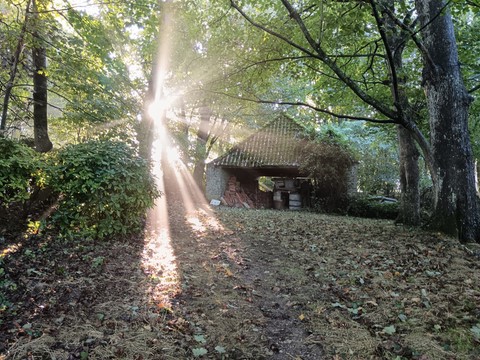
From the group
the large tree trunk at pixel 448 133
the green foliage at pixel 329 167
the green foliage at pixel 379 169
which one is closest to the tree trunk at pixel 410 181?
the large tree trunk at pixel 448 133

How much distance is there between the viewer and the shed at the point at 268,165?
1521cm

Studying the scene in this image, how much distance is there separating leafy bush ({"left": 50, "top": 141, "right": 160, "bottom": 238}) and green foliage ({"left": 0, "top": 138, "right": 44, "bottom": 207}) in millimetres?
359

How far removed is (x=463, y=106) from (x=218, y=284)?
5.63 m

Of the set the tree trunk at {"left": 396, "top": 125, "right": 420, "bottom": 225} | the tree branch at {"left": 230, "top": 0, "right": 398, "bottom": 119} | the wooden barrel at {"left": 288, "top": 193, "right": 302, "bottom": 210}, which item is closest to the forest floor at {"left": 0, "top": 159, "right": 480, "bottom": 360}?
the tree branch at {"left": 230, "top": 0, "right": 398, "bottom": 119}

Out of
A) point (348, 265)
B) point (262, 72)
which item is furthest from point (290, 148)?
point (348, 265)

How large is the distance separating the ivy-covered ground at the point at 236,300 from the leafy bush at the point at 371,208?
24.2 feet

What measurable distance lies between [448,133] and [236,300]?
16.6 ft

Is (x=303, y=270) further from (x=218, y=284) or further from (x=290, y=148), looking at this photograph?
(x=290, y=148)

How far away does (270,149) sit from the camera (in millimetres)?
15836

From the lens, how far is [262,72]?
7695mm

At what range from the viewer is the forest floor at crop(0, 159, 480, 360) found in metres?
2.54

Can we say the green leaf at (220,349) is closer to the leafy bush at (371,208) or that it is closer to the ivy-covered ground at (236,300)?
the ivy-covered ground at (236,300)

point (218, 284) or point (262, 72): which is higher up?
point (262, 72)

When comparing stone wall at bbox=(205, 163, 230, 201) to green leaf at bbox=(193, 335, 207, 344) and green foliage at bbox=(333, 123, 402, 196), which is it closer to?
green foliage at bbox=(333, 123, 402, 196)
